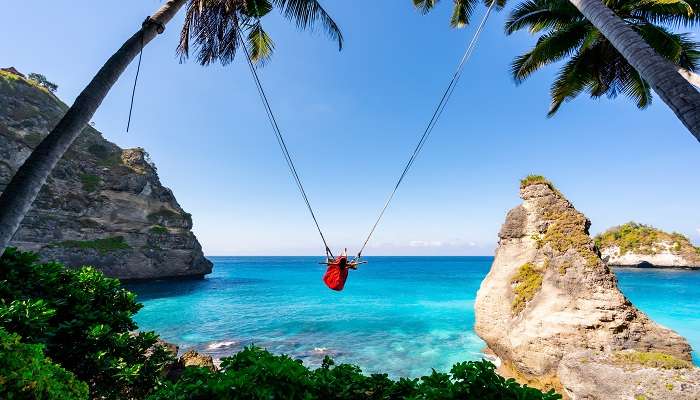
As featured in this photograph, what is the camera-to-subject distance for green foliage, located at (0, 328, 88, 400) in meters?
2.39

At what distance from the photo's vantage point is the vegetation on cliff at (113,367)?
2732mm

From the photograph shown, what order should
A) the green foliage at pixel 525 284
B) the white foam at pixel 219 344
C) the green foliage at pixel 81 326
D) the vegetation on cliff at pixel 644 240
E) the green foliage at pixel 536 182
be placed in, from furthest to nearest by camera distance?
the vegetation on cliff at pixel 644 240
the white foam at pixel 219 344
the green foliage at pixel 536 182
the green foliage at pixel 525 284
the green foliage at pixel 81 326

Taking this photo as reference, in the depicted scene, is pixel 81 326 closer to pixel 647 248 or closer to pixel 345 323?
pixel 345 323

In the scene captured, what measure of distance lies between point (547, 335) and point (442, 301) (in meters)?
27.8

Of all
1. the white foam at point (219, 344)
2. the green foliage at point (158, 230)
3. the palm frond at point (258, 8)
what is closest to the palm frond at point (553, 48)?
the palm frond at point (258, 8)

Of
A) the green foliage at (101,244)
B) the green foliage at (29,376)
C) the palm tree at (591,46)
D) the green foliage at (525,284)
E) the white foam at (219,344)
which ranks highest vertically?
the palm tree at (591,46)

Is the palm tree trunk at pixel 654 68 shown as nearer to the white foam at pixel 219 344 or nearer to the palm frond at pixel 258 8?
the palm frond at pixel 258 8

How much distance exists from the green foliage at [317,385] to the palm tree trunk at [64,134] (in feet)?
10.3

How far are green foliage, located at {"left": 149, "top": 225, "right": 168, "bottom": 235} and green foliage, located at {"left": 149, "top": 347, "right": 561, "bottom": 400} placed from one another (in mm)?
54869

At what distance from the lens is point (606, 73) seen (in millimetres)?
11695

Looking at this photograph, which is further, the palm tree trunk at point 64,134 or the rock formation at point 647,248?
the rock formation at point 647,248

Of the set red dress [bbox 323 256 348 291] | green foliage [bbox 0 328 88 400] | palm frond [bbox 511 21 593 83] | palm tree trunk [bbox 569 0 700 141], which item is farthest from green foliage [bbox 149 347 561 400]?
palm frond [bbox 511 21 593 83]

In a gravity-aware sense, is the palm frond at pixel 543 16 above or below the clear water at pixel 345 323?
above

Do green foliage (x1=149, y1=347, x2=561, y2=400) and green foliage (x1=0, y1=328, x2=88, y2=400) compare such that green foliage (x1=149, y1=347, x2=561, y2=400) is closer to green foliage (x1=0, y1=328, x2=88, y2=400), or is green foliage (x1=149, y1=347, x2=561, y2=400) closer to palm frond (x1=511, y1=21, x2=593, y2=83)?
green foliage (x1=0, y1=328, x2=88, y2=400)
